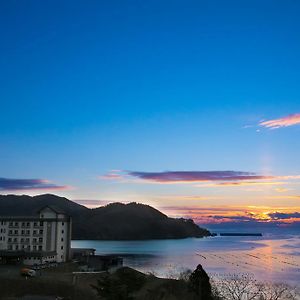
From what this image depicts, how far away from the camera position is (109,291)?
2870 cm

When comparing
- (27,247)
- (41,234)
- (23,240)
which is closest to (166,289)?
(41,234)

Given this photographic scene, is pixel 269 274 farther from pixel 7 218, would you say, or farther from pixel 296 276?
pixel 7 218

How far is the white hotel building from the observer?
71438 mm

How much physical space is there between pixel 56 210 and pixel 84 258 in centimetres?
973

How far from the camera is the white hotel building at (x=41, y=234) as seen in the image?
7144 centimetres

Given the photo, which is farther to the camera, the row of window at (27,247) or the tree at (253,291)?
the row of window at (27,247)

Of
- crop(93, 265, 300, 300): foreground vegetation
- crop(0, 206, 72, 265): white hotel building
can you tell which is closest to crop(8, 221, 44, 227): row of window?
crop(0, 206, 72, 265): white hotel building

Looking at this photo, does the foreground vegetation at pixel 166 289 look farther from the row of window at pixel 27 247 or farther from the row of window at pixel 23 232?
the row of window at pixel 23 232

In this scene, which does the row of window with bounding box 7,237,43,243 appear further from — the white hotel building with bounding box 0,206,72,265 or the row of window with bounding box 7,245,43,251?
the row of window with bounding box 7,245,43,251

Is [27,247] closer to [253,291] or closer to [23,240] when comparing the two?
[23,240]

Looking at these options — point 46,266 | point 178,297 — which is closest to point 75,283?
point 178,297

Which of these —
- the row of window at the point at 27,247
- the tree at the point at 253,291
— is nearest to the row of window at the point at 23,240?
the row of window at the point at 27,247

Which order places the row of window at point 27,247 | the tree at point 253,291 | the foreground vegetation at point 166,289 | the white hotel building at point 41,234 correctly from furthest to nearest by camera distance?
the row of window at point 27,247, the white hotel building at point 41,234, the tree at point 253,291, the foreground vegetation at point 166,289

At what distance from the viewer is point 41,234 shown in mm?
72188
